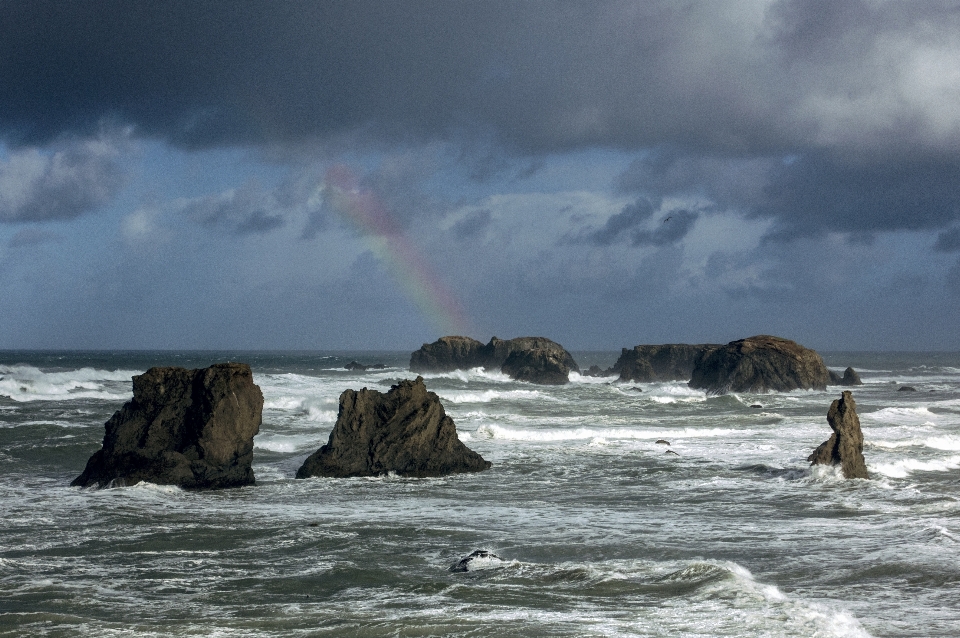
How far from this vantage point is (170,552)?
14.5m

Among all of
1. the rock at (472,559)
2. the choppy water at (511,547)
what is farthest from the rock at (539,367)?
the rock at (472,559)

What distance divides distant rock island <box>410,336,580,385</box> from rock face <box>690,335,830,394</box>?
16.7 m

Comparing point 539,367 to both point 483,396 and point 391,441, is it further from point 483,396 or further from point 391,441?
point 391,441

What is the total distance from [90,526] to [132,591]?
17.5ft

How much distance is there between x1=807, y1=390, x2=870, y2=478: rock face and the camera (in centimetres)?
2258

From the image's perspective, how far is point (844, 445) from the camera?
22.7m

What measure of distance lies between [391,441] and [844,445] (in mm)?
12077

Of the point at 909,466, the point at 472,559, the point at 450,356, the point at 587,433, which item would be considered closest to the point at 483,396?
the point at 587,433

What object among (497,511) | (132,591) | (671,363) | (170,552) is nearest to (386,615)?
(132,591)

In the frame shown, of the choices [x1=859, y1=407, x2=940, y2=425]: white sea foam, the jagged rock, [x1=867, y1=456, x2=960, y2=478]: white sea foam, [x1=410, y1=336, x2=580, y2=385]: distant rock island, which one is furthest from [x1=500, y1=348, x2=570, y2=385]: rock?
[x1=867, y1=456, x2=960, y2=478]: white sea foam

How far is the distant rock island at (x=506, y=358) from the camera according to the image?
88688 millimetres

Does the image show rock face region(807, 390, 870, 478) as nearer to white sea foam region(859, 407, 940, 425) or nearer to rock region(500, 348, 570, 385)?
white sea foam region(859, 407, 940, 425)

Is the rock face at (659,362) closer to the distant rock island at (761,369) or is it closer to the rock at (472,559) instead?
the distant rock island at (761,369)

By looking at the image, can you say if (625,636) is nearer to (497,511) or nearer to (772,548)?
(772,548)
